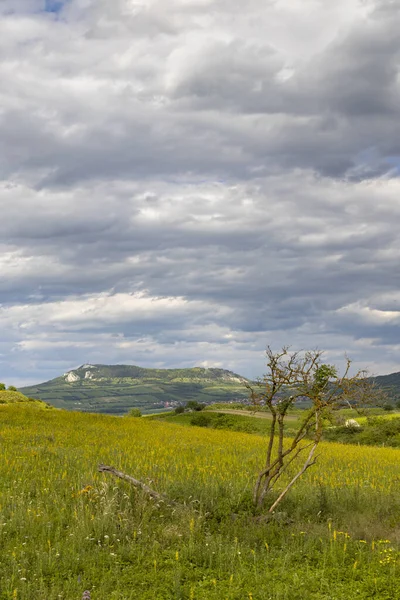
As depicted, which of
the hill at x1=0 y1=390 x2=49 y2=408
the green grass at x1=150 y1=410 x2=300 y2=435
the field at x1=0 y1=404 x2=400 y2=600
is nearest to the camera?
the field at x1=0 y1=404 x2=400 y2=600

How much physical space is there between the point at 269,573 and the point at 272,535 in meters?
2.42

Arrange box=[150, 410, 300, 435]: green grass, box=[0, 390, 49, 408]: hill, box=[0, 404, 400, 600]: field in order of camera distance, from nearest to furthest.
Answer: box=[0, 404, 400, 600]: field
box=[0, 390, 49, 408]: hill
box=[150, 410, 300, 435]: green grass

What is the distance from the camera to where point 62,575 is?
8930 mm

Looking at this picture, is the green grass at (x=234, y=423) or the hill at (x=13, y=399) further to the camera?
the green grass at (x=234, y=423)

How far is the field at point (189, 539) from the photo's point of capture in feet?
27.6

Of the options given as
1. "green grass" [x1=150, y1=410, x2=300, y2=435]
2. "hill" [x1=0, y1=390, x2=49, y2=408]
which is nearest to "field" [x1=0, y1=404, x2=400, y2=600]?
"hill" [x1=0, y1=390, x2=49, y2=408]

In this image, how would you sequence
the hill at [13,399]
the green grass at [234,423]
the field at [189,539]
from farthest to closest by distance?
the green grass at [234,423]
the hill at [13,399]
the field at [189,539]

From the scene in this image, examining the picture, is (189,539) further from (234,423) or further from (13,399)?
(234,423)

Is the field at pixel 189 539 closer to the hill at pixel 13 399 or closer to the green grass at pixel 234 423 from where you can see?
the hill at pixel 13 399

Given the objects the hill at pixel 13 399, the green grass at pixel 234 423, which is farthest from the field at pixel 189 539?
the green grass at pixel 234 423

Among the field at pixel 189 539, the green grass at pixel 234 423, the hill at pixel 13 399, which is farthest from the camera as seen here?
the green grass at pixel 234 423

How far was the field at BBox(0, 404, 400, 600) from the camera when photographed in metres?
8.41

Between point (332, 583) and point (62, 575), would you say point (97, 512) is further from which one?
point (332, 583)

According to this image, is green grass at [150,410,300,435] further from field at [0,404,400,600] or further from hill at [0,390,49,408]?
field at [0,404,400,600]
